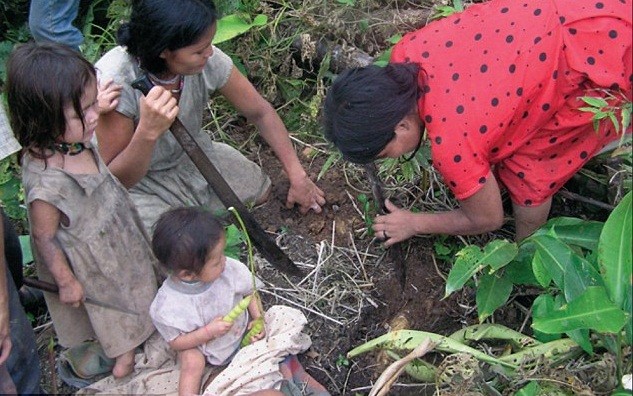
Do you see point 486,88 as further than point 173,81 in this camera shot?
No

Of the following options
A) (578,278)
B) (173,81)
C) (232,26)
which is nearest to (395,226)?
(578,278)

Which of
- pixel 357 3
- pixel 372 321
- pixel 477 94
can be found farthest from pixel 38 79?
pixel 357 3

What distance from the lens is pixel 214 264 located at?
2043 millimetres

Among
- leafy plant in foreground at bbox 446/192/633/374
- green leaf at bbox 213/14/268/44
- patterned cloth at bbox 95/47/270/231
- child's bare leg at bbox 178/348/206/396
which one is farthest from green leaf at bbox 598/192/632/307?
green leaf at bbox 213/14/268/44

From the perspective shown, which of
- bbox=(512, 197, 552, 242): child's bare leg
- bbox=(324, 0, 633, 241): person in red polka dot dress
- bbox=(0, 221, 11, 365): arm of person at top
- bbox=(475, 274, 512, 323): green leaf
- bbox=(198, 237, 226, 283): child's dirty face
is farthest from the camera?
bbox=(512, 197, 552, 242): child's bare leg

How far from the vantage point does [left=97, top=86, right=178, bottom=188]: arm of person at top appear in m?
2.16

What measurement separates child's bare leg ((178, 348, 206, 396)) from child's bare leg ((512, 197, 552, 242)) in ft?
3.59

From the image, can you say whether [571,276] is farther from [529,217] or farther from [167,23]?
[167,23]

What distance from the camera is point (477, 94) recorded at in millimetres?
2158

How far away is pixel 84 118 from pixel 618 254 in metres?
1.34

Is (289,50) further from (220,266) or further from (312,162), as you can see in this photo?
(220,266)

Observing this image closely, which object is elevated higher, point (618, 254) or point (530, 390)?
point (618, 254)

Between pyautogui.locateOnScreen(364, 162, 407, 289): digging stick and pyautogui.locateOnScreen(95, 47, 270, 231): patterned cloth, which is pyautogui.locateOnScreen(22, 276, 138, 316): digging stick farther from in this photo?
pyautogui.locateOnScreen(364, 162, 407, 289): digging stick

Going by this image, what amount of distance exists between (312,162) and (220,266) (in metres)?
1.10
